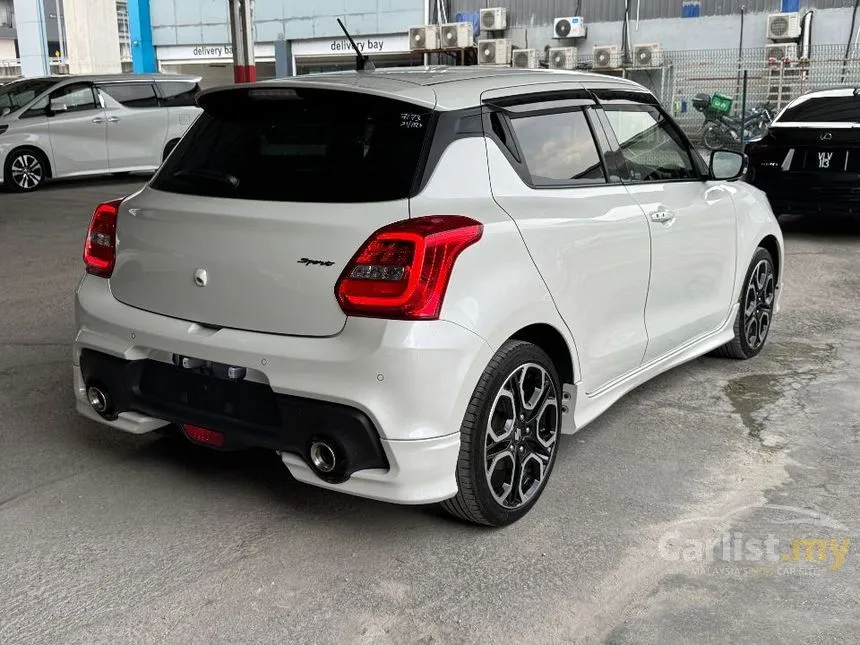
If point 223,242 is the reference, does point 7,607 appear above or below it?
below

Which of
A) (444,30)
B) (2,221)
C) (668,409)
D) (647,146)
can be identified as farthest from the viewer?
(444,30)

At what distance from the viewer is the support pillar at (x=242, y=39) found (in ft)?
47.0

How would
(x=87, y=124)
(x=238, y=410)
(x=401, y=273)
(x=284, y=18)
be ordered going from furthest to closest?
1. (x=284, y=18)
2. (x=87, y=124)
3. (x=238, y=410)
4. (x=401, y=273)

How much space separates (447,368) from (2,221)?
9.88m

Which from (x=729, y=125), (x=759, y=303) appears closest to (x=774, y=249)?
(x=759, y=303)

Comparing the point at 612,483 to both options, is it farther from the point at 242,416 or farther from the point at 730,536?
the point at 242,416

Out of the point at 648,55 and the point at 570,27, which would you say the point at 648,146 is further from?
the point at 570,27

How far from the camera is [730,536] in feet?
11.6

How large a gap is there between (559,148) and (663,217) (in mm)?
780

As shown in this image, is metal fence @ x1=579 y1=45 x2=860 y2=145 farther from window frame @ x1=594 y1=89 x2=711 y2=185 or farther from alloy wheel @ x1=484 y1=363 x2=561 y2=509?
alloy wheel @ x1=484 y1=363 x2=561 y2=509

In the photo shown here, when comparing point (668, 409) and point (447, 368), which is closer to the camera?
point (447, 368)

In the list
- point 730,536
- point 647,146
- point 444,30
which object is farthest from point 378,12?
point 730,536

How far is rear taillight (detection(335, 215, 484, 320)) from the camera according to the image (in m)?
3.04

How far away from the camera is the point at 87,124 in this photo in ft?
48.9
